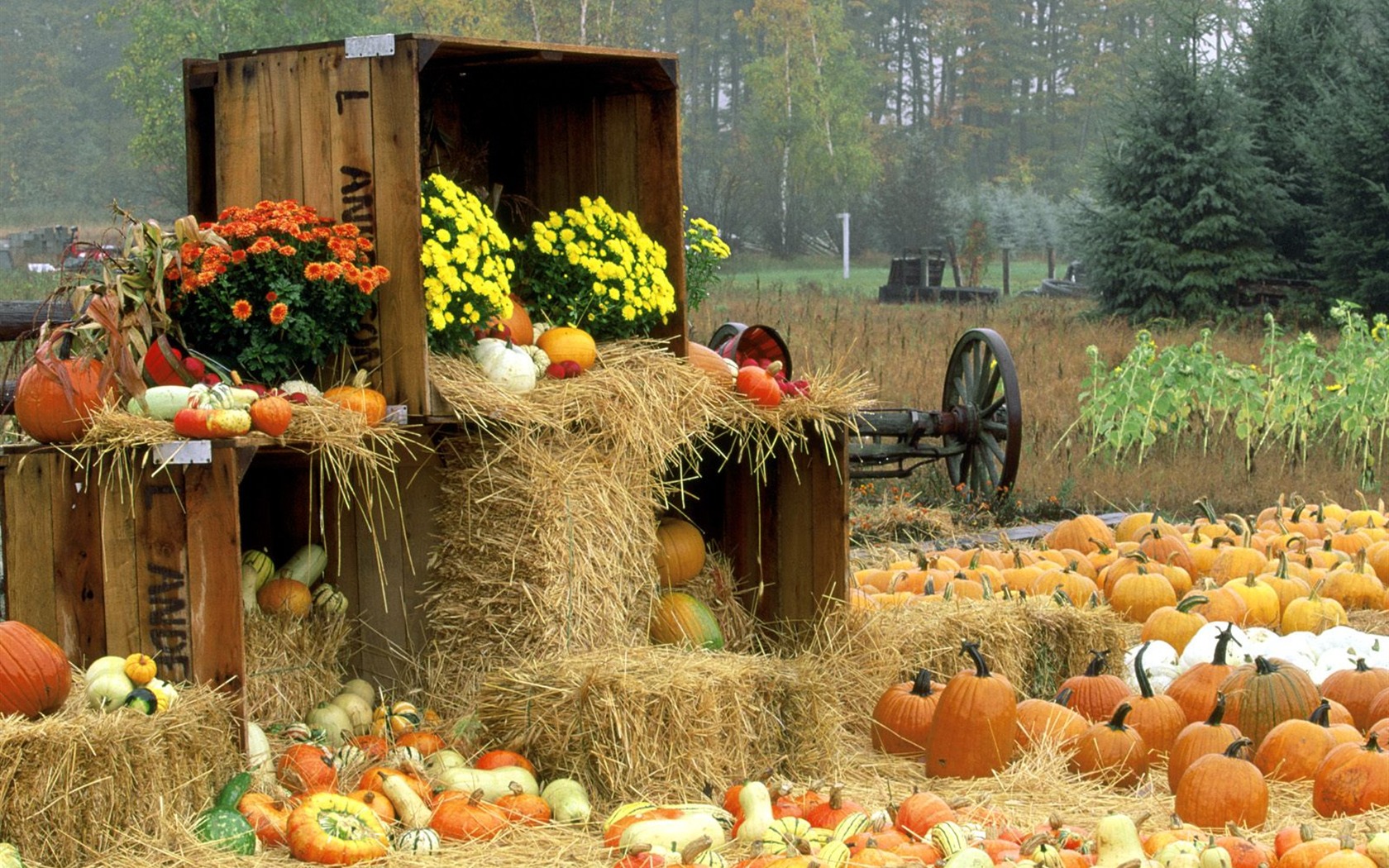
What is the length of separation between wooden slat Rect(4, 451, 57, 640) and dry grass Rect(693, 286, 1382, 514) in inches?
148

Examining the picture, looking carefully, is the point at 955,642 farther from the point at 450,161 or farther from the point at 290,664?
the point at 450,161

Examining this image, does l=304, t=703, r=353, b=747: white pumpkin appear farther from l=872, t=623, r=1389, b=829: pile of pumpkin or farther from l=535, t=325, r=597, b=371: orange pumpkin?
l=872, t=623, r=1389, b=829: pile of pumpkin

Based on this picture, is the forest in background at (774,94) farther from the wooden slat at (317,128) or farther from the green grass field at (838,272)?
the wooden slat at (317,128)

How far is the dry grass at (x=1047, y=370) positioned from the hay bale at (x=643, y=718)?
A: 2.82 m

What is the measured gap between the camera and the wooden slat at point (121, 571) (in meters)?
4.30

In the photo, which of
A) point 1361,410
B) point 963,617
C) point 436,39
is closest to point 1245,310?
point 1361,410

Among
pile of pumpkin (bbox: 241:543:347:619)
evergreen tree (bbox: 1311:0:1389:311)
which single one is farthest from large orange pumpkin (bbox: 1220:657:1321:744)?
evergreen tree (bbox: 1311:0:1389:311)

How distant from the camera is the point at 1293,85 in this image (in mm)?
22891

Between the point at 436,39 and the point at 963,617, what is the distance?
8.99 feet

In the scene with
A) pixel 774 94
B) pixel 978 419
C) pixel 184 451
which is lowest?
pixel 978 419

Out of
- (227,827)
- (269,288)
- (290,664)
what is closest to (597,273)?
(269,288)

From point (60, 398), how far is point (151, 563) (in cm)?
56

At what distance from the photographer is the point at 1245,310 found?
21.7 m

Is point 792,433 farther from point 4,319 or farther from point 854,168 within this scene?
point 854,168
